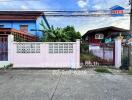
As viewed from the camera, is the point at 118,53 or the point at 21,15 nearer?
the point at 118,53

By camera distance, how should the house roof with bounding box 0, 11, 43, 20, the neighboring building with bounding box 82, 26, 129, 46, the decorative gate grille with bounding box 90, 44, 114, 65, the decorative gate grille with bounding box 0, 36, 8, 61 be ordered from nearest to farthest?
the decorative gate grille with bounding box 0, 36, 8, 61 → the decorative gate grille with bounding box 90, 44, 114, 65 → the house roof with bounding box 0, 11, 43, 20 → the neighboring building with bounding box 82, 26, 129, 46

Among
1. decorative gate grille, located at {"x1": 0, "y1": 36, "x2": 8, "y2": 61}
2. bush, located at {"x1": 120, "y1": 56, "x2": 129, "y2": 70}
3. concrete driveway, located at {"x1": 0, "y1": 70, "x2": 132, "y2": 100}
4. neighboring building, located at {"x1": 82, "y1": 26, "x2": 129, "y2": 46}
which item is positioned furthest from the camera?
neighboring building, located at {"x1": 82, "y1": 26, "x2": 129, "y2": 46}

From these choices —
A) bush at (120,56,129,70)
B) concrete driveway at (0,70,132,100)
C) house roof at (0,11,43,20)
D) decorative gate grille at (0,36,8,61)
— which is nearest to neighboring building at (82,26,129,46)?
house roof at (0,11,43,20)

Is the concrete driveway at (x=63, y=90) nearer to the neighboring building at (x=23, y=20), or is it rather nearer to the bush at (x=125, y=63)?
the bush at (x=125, y=63)

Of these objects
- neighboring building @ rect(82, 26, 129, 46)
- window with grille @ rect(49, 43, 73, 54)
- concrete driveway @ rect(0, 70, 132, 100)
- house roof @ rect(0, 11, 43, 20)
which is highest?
house roof @ rect(0, 11, 43, 20)

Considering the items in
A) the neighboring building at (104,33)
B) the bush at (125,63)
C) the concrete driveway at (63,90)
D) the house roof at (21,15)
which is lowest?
the concrete driveway at (63,90)

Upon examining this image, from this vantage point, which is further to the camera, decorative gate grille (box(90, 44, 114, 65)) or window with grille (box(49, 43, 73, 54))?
decorative gate grille (box(90, 44, 114, 65))

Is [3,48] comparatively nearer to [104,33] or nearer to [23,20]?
[23,20]

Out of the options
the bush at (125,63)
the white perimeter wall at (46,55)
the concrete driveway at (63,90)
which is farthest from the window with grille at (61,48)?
the concrete driveway at (63,90)

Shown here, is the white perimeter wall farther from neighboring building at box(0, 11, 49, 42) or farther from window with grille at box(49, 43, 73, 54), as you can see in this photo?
neighboring building at box(0, 11, 49, 42)

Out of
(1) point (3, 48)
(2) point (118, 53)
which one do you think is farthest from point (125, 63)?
(1) point (3, 48)

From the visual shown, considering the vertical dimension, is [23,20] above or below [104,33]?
above

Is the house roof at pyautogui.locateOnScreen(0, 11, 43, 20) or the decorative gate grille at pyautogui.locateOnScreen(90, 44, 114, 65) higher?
the house roof at pyautogui.locateOnScreen(0, 11, 43, 20)

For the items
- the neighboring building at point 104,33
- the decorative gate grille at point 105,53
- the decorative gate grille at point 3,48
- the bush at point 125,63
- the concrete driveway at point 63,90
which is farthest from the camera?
the neighboring building at point 104,33
